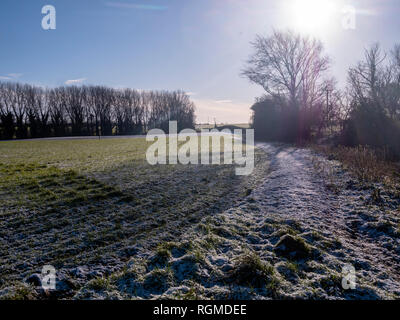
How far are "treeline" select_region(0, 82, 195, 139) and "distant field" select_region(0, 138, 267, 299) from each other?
49299 mm

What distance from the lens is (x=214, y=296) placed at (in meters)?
2.64

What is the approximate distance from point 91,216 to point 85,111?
57679 millimetres

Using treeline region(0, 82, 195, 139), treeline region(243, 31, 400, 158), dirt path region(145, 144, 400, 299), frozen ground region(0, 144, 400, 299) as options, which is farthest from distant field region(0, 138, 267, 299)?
treeline region(0, 82, 195, 139)

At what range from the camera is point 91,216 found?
4961mm

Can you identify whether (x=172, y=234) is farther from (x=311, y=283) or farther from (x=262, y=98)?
(x=262, y=98)

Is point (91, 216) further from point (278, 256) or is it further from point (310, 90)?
point (310, 90)

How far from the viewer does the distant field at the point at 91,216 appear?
3.15m

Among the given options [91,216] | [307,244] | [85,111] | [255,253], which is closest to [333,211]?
[307,244]

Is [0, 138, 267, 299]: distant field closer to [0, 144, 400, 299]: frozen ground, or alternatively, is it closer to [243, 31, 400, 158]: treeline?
[0, 144, 400, 299]: frozen ground
